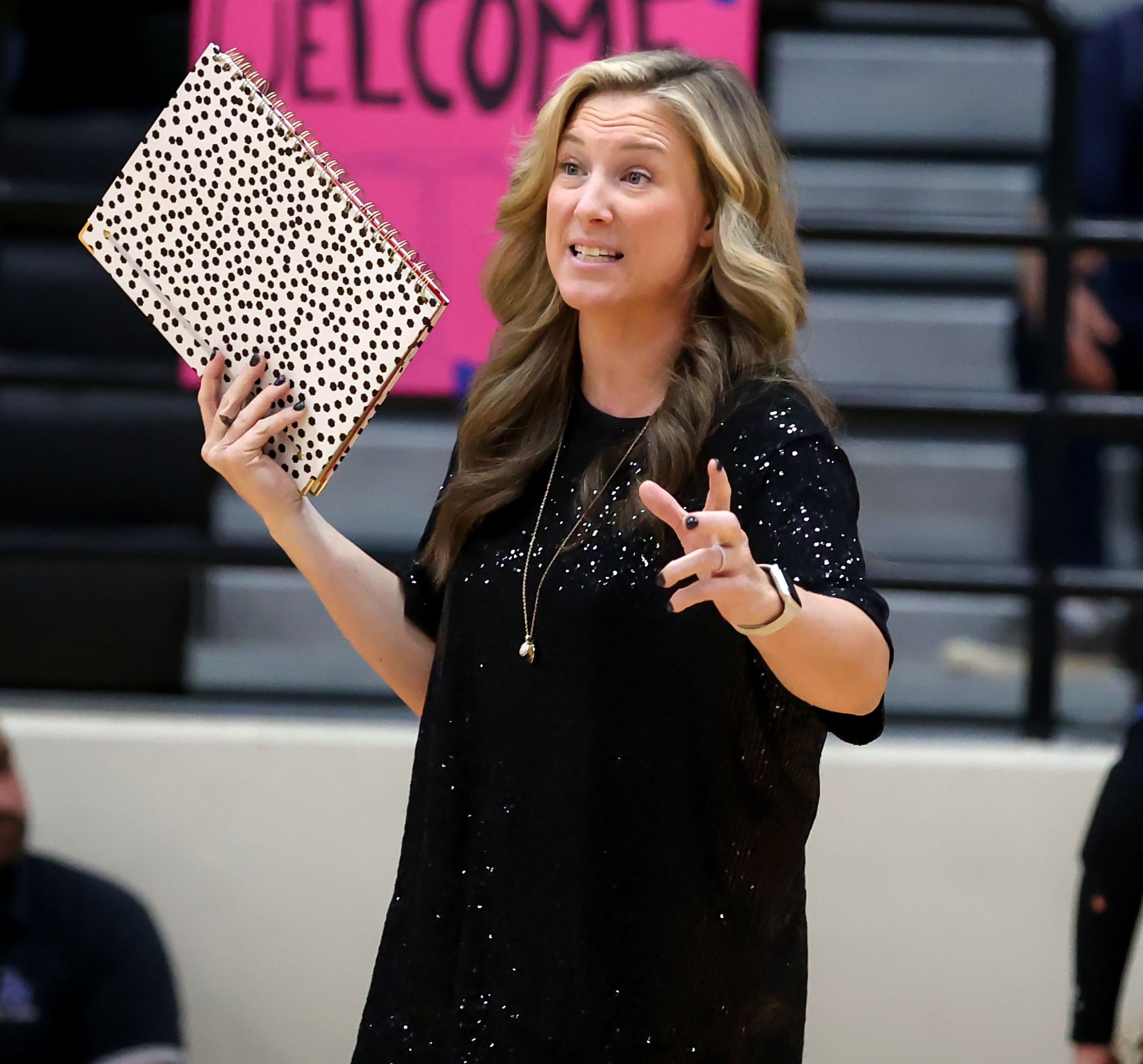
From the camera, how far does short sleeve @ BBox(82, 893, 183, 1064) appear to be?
8.68 feet

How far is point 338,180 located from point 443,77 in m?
1.49

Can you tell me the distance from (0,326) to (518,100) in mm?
1285

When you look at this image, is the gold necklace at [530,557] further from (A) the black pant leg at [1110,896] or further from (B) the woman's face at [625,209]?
(A) the black pant leg at [1110,896]

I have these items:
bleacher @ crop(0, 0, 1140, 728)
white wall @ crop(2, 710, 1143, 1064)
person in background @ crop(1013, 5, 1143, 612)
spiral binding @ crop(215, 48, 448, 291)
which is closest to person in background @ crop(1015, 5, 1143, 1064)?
person in background @ crop(1013, 5, 1143, 612)

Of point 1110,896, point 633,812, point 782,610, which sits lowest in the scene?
point 1110,896

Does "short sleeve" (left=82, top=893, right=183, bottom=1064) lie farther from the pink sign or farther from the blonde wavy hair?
the blonde wavy hair

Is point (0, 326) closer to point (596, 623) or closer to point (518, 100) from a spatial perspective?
point (518, 100)

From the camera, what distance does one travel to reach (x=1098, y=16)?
346 centimetres

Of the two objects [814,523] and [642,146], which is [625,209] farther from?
[814,523]

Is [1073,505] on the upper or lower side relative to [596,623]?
lower

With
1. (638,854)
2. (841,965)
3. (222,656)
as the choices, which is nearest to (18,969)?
(222,656)

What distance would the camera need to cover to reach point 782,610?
49.1 inches

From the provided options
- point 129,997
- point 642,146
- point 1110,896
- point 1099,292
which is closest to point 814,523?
point 642,146

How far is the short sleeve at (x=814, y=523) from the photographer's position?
4.40ft
